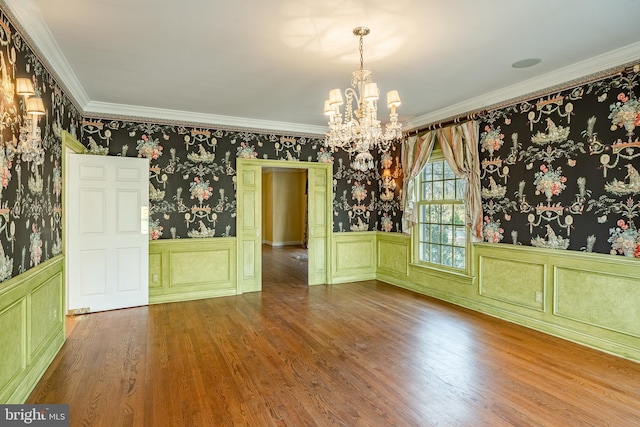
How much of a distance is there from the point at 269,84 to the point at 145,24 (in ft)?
4.91

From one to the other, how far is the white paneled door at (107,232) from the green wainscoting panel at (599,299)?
5112mm

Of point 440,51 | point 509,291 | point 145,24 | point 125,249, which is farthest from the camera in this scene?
point 125,249

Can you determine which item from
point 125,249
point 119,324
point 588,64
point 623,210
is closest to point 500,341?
point 623,210

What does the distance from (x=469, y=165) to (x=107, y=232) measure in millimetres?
4851

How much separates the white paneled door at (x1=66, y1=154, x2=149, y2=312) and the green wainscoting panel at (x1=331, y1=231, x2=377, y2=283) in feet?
10.1

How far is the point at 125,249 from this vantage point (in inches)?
189

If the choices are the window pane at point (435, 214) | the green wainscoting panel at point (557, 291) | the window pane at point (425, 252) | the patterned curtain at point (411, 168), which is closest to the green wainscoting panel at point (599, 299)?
the green wainscoting panel at point (557, 291)

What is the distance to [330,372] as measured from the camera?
9.68ft

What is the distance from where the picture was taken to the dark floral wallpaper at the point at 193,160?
502 centimetres

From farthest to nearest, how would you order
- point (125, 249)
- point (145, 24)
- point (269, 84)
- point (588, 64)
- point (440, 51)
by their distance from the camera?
1. point (125, 249)
2. point (269, 84)
3. point (588, 64)
4. point (440, 51)
5. point (145, 24)

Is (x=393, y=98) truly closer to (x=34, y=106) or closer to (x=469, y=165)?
(x=469, y=165)

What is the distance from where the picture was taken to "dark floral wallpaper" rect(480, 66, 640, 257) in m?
3.29

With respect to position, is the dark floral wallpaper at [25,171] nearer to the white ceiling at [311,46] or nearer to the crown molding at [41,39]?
the crown molding at [41,39]

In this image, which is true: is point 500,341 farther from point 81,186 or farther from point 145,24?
point 81,186
